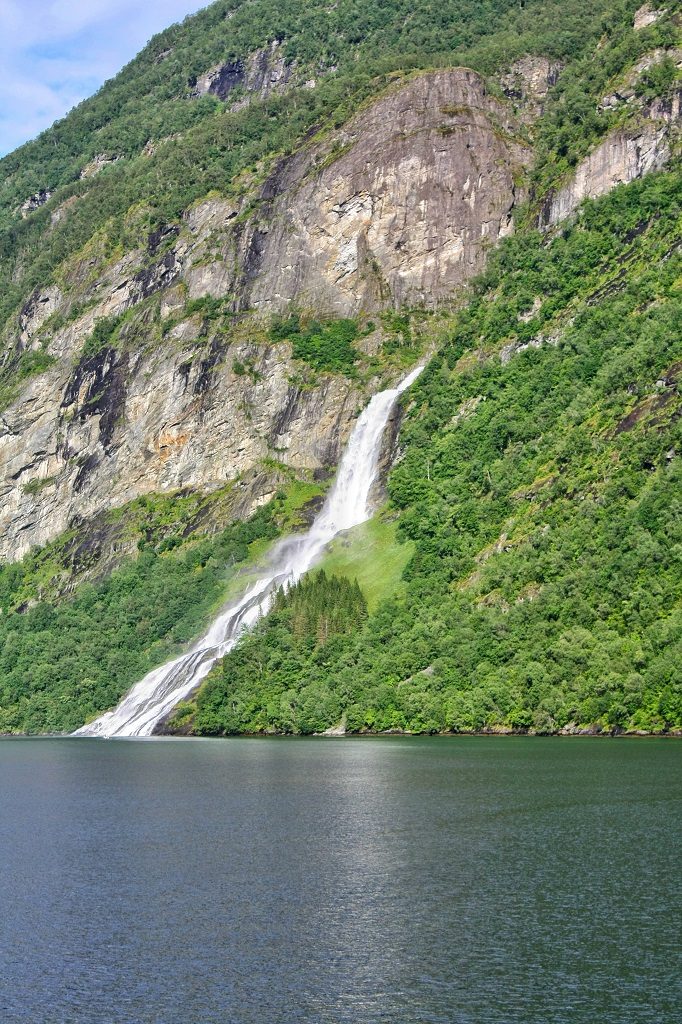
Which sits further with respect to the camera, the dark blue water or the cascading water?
the cascading water

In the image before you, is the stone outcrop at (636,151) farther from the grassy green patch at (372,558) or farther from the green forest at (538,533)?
the grassy green patch at (372,558)

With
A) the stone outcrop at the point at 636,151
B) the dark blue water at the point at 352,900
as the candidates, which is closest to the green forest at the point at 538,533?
the stone outcrop at the point at 636,151

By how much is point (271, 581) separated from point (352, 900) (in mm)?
126763

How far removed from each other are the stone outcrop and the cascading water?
140 feet

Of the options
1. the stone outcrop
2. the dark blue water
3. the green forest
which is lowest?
the dark blue water

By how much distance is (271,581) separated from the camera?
166 meters

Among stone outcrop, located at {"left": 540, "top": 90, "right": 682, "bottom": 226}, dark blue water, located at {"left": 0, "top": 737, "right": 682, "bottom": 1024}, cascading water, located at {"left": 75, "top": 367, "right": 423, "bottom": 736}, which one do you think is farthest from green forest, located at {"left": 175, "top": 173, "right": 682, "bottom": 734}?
dark blue water, located at {"left": 0, "top": 737, "right": 682, "bottom": 1024}

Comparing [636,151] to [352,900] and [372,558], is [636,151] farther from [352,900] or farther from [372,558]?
[352,900]

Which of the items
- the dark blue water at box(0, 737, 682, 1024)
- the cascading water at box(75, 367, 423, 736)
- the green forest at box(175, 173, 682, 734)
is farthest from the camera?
the cascading water at box(75, 367, 423, 736)

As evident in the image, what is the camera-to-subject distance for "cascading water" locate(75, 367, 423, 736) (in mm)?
150250

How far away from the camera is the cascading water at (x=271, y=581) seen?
15025 centimetres

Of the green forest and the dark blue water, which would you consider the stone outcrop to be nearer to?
the green forest

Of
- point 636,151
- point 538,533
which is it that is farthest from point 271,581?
point 636,151

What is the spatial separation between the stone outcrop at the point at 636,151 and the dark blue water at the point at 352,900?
471ft
